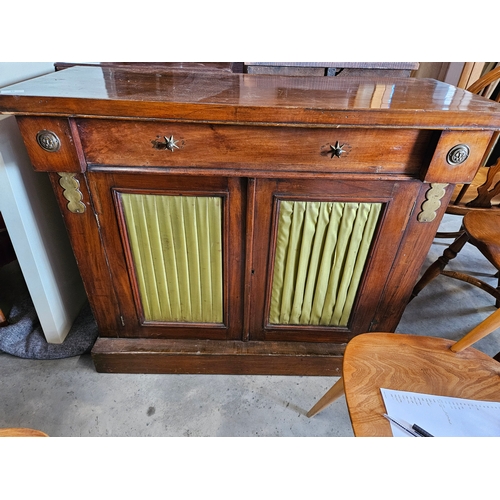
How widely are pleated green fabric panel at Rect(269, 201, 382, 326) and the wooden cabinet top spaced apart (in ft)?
0.88

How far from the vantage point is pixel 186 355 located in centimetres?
138

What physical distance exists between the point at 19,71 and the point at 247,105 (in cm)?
89

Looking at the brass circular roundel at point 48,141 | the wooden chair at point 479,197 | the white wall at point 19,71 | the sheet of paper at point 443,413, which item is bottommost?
the sheet of paper at point 443,413

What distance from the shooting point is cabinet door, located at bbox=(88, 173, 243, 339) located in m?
1.04

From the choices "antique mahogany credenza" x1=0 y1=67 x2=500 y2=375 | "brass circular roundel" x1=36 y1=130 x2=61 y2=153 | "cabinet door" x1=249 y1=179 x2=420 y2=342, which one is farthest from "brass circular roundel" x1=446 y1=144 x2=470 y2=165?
"brass circular roundel" x1=36 y1=130 x2=61 y2=153

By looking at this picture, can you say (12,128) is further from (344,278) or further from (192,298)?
(344,278)

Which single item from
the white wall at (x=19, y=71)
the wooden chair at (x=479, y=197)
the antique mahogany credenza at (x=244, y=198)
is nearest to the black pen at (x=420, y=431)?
the antique mahogany credenza at (x=244, y=198)

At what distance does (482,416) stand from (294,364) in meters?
0.70

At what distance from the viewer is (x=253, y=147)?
0.95 m

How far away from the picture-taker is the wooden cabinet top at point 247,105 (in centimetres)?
86

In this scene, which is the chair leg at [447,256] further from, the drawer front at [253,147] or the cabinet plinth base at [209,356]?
the drawer front at [253,147]

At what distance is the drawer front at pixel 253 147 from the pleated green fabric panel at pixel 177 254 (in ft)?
0.46

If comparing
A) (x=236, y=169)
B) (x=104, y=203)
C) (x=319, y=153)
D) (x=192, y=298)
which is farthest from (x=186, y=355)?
(x=319, y=153)

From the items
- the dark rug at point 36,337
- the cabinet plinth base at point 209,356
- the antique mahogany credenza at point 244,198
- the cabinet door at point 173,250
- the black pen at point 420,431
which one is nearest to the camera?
the black pen at point 420,431
